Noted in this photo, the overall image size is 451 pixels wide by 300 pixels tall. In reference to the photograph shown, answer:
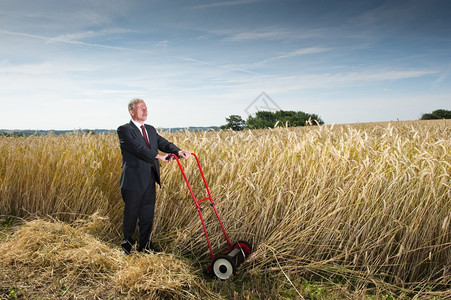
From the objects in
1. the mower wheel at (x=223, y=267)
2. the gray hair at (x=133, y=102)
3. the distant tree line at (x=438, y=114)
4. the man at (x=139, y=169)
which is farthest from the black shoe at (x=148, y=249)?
the distant tree line at (x=438, y=114)

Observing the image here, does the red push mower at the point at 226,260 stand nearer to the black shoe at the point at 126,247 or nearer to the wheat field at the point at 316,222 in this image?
the wheat field at the point at 316,222

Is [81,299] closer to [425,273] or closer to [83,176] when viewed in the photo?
[83,176]

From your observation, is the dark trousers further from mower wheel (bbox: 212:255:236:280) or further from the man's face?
mower wheel (bbox: 212:255:236:280)

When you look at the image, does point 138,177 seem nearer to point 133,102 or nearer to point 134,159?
point 134,159

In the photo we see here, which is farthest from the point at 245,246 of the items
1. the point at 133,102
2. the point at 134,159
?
the point at 133,102

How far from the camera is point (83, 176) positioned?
16.8 feet

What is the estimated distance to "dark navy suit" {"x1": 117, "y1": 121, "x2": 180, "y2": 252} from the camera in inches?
138

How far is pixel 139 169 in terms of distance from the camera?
141 inches

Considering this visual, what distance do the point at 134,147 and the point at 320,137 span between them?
8.34 ft

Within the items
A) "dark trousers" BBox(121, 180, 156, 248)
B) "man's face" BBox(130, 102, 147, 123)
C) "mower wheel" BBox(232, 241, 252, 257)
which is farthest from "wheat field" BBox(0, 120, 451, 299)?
"man's face" BBox(130, 102, 147, 123)

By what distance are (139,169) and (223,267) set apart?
1.26m

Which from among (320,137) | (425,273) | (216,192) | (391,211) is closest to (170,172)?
(216,192)

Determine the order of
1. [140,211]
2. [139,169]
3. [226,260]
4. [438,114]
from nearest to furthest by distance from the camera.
Answer: 1. [226,260]
2. [139,169]
3. [140,211]
4. [438,114]

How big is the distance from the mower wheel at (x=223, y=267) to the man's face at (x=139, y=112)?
5.18 feet
